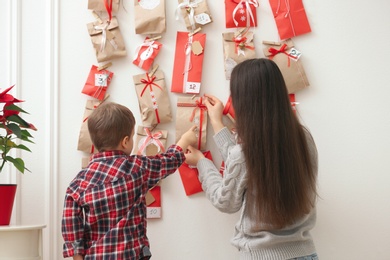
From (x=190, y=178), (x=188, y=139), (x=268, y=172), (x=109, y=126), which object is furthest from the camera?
(x=190, y=178)

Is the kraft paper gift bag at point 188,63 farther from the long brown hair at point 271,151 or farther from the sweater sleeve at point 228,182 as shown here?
the long brown hair at point 271,151

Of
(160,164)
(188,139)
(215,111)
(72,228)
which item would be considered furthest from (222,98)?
(72,228)

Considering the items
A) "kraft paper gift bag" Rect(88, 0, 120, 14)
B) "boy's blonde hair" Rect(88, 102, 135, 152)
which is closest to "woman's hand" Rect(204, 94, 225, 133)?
"boy's blonde hair" Rect(88, 102, 135, 152)

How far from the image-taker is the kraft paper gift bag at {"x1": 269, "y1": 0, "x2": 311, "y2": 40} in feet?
7.07

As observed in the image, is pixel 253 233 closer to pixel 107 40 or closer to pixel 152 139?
pixel 152 139

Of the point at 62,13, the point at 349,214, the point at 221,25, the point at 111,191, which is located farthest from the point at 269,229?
the point at 62,13

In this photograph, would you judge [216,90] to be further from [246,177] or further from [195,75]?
[246,177]

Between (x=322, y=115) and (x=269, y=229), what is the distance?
2.39ft

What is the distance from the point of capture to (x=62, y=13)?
2.15 metres

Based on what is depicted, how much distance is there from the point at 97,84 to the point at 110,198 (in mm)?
599

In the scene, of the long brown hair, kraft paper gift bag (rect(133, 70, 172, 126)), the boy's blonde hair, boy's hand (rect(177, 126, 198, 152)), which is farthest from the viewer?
kraft paper gift bag (rect(133, 70, 172, 126))

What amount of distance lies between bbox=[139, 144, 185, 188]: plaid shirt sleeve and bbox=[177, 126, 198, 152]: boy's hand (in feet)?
0.34

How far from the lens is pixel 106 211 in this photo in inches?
66.5

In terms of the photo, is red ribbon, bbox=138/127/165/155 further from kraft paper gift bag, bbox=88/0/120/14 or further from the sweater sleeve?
kraft paper gift bag, bbox=88/0/120/14
